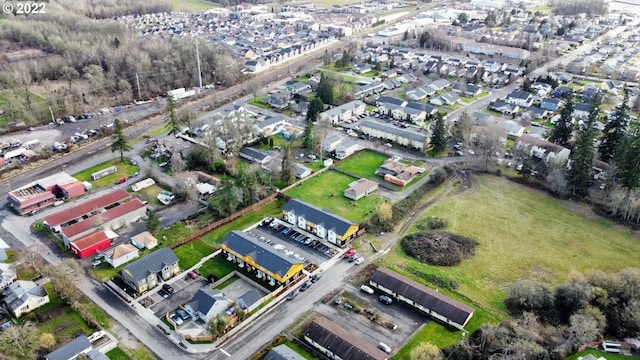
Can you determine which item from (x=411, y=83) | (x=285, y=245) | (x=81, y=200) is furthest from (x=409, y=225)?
(x=411, y=83)

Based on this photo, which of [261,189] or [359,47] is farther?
[359,47]

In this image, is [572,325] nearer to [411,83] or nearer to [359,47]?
[411,83]

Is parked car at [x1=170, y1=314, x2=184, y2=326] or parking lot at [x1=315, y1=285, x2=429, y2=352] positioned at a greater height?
parking lot at [x1=315, y1=285, x2=429, y2=352]

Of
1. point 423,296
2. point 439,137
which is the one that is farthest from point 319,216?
point 439,137

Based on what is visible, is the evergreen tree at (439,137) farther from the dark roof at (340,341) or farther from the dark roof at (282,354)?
the dark roof at (282,354)

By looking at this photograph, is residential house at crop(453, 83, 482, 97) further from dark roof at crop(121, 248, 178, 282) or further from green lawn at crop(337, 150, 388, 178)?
dark roof at crop(121, 248, 178, 282)

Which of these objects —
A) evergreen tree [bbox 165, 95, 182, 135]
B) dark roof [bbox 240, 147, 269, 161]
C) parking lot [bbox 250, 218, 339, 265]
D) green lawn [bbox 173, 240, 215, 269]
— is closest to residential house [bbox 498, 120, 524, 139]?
dark roof [bbox 240, 147, 269, 161]
